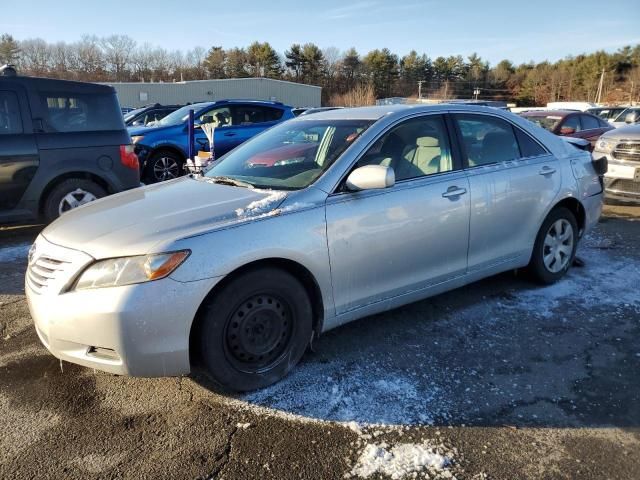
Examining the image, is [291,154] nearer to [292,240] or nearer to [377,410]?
[292,240]

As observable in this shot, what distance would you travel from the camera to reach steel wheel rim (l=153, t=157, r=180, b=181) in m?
9.82

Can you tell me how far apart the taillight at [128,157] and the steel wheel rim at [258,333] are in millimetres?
4554

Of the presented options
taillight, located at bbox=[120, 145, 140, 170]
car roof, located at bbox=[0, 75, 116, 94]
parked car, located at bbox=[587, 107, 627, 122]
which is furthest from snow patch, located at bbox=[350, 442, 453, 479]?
parked car, located at bbox=[587, 107, 627, 122]

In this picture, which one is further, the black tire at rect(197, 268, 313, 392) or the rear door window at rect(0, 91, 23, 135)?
the rear door window at rect(0, 91, 23, 135)

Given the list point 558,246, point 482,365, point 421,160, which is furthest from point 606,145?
point 482,365

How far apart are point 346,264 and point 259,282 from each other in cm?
60

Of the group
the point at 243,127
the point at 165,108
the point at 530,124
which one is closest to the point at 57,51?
the point at 165,108

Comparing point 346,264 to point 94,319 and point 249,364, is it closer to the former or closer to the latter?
point 249,364

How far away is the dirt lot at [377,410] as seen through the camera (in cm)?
236

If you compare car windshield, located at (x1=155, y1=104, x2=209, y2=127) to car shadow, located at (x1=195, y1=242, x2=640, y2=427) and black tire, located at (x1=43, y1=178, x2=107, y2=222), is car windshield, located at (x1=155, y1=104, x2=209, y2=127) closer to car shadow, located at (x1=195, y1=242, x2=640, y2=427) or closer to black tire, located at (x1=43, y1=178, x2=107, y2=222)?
black tire, located at (x1=43, y1=178, x2=107, y2=222)

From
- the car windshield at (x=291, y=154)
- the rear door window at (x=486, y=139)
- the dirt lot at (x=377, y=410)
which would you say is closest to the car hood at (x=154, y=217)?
the car windshield at (x=291, y=154)

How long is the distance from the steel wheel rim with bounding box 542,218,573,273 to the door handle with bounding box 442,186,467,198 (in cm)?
122

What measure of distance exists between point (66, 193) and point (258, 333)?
4442 mm

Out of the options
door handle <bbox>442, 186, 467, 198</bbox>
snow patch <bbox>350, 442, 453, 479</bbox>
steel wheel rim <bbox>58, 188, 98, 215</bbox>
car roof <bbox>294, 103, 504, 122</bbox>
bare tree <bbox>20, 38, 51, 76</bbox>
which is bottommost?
snow patch <bbox>350, 442, 453, 479</bbox>
